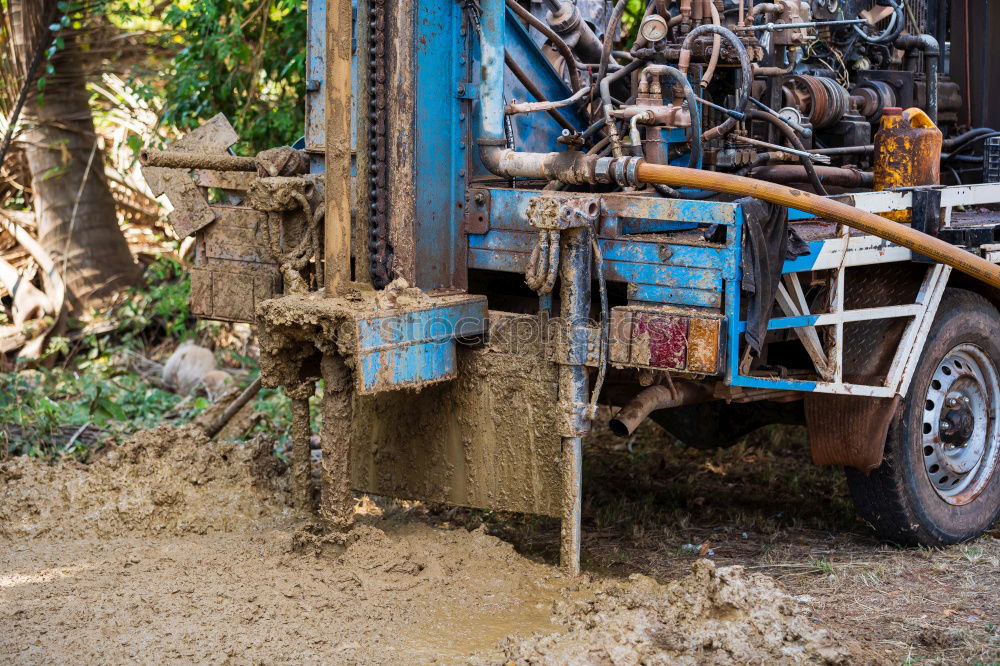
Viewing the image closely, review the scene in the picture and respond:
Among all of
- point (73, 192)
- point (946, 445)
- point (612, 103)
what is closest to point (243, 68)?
point (73, 192)

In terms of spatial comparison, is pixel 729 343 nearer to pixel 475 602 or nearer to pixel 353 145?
pixel 475 602

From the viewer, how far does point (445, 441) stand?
4.96 meters

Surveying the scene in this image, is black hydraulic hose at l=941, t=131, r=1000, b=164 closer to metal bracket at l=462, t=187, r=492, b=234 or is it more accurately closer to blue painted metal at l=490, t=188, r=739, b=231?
blue painted metal at l=490, t=188, r=739, b=231

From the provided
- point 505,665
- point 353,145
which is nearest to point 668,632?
point 505,665

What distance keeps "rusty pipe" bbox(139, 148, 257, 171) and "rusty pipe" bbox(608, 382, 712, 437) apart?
1863mm

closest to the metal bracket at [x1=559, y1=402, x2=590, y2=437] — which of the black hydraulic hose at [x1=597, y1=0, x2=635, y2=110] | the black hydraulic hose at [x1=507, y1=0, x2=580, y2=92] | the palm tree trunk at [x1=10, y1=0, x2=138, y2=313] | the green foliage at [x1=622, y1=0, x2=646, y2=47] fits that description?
the black hydraulic hose at [x1=597, y1=0, x2=635, y2=110]

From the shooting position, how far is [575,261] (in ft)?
14.9

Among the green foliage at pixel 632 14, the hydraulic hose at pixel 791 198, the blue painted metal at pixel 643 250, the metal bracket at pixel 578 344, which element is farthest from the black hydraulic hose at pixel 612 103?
the green foliage at pixel 632 14

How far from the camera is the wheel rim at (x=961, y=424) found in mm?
5477

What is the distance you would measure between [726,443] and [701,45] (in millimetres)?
1912

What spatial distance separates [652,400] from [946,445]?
1576 millimetres

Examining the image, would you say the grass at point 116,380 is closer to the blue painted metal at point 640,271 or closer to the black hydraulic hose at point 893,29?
the blue painted metal at point 640,271

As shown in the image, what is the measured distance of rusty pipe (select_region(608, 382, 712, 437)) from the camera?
4.67 metres

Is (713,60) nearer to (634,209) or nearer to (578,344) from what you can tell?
(634,209)
